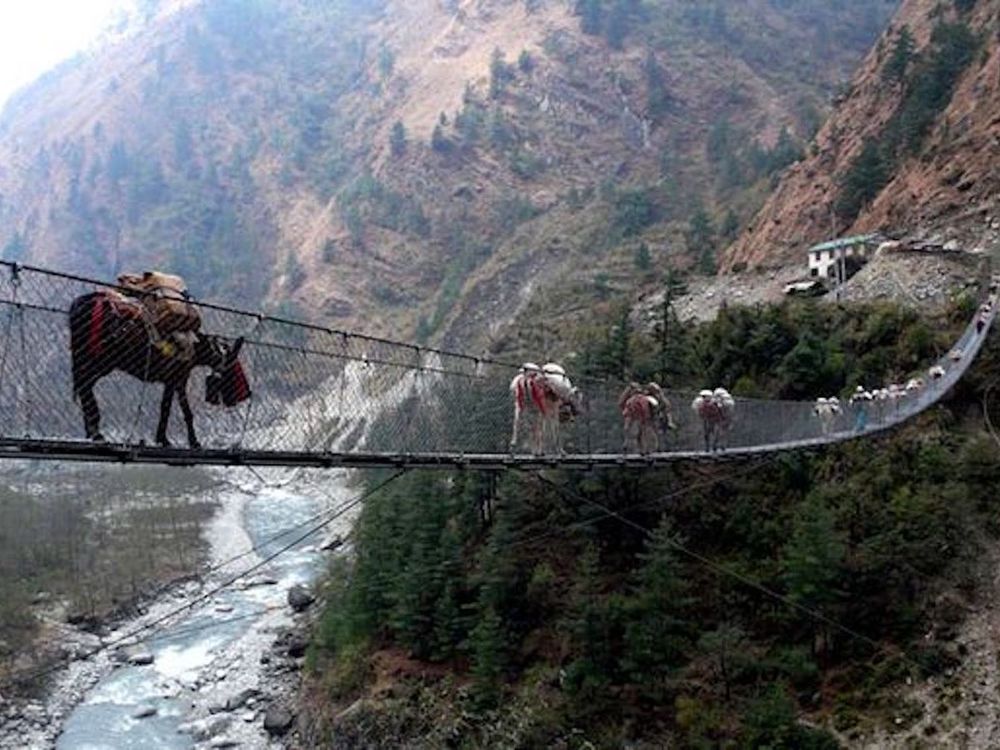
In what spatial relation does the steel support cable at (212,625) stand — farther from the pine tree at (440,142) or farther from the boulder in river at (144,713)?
the pine tree at (440,142)

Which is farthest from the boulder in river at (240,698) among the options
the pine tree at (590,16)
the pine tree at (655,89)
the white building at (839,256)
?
the pine tree at (590,16)

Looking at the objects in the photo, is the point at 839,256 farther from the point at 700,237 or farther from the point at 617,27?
the point at 617,27

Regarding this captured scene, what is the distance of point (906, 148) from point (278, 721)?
2322 centimetres

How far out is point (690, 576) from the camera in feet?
46.9

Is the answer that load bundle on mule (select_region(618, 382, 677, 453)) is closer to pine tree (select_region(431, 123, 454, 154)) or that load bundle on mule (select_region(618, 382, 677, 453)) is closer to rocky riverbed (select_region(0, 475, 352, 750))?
rocky riverbed (select_region(0, 475, 352, 750))

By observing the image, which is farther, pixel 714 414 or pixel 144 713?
pixel 144 713

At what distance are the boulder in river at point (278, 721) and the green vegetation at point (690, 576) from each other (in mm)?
1092

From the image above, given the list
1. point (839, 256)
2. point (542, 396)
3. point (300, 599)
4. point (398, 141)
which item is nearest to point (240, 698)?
point (300, 599)

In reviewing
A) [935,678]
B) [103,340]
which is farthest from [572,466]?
[935,678]

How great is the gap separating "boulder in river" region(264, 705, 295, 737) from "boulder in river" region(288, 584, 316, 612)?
23.4ft

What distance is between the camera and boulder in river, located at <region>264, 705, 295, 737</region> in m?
17.7

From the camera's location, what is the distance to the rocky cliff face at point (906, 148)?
80.8 ft

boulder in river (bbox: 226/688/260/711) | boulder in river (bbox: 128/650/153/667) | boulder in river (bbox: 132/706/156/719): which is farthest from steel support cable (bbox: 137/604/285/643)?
boulder in river (bbox: 226/688/260/711)

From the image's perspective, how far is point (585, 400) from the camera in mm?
9688
